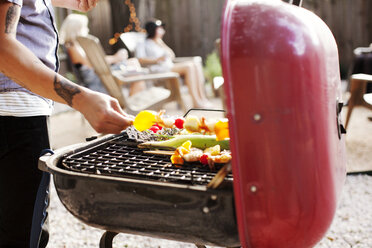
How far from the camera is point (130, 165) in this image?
4.84 ft

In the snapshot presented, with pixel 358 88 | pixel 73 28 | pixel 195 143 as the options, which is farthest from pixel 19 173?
pixel 73 28

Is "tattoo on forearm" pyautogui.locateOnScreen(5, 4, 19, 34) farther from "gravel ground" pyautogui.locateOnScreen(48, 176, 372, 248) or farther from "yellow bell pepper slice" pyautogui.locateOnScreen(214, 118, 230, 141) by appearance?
"gravel ground" pyautogui.locateOnScreen(48, 176, 372, 248)

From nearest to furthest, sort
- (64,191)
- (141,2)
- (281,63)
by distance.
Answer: (281,63)
(64,191)
(141,2)

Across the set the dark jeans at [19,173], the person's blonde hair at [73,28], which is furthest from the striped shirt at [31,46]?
the person's blonde hair at [73,28]

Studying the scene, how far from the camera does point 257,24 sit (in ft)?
3.45

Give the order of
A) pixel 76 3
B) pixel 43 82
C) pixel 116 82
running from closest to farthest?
pixel 43 82
pixel 76 3
pixel 116 82

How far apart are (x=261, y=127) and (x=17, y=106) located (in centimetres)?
110

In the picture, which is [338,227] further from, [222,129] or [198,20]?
[198,20]

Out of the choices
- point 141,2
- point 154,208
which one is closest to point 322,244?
point 154,208

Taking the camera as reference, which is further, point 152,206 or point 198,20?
point 198,20

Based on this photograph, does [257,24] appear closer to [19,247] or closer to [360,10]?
[19,247]

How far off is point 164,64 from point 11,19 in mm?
6523

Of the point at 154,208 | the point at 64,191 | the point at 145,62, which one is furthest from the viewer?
the point at 145,62

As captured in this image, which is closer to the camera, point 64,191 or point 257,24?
point 257,24
